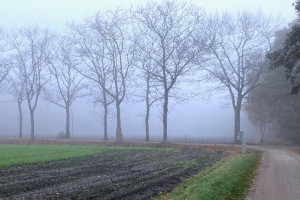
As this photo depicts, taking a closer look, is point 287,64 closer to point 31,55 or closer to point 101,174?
point 101,174

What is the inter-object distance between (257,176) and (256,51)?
98.9 feet

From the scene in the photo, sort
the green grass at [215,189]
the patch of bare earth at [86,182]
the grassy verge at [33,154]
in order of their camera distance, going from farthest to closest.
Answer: the grassy verge at [33,154]
the patch of bare earth at [86,182]
the green grass at [215,189]

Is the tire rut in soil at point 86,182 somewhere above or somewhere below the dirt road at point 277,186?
above

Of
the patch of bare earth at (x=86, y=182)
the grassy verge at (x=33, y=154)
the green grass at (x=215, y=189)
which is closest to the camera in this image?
the green grass at (x=215, y=189)

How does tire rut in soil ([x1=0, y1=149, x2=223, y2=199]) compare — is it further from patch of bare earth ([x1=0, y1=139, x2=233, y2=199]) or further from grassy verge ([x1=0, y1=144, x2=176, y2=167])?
grassy verge ([x1=0, y1=144, x2=176, y2=167])

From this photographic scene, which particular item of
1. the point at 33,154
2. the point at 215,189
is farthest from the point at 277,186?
the point at 33,154

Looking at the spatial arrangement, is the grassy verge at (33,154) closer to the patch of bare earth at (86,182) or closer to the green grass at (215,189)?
the patch of bare earth at (86,182)

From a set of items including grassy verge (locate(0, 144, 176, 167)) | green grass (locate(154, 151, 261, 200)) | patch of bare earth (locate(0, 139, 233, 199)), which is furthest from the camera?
grassy verge (locate(0, 144, 176, 167))

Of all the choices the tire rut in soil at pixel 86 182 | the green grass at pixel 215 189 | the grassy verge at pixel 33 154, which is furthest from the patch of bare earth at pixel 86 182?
the grassy verge at pixel 33 154

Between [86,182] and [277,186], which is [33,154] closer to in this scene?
[86,182]

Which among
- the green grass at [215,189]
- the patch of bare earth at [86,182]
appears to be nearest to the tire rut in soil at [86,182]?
the patch of bare earth at [86,182]

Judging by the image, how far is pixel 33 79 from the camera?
50.2 m

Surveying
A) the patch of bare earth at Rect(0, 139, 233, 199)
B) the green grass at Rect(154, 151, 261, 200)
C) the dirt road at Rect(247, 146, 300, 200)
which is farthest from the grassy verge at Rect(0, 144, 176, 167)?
the dirt road at Rect(247, 146, 300, 200)

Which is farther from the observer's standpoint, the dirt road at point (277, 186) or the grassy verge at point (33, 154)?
the grassy verge at point (33, 154)
